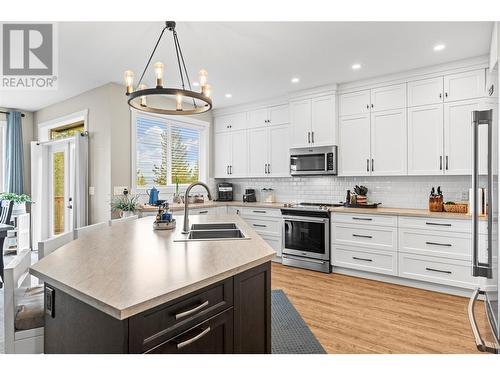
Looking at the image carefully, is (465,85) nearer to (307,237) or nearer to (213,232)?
(307,237)

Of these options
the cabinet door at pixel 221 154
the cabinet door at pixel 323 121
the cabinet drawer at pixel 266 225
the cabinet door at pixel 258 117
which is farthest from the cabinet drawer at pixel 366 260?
the cabinet door at pixel 221 154

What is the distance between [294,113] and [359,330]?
3242 mm

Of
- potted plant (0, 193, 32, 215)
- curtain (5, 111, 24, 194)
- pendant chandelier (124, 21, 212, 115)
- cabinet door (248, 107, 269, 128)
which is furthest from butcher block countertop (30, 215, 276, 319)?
curtain (5, 111, 24, 194)

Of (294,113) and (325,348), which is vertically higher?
(294,113)

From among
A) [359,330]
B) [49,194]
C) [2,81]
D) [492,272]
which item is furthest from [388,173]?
[49,194]

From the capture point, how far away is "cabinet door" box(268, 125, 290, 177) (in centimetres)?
498

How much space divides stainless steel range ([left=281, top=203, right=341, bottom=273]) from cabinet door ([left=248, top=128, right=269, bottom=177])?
3.28ft

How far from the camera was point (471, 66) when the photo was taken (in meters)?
3.43

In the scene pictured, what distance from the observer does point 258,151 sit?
5309mm

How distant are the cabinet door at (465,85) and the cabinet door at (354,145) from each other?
95cm

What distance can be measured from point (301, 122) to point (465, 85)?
2.07m

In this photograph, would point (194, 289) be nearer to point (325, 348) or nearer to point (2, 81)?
point (325, 348)

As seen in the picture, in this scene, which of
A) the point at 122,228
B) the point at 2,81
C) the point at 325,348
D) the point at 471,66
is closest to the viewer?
the point at 325,348

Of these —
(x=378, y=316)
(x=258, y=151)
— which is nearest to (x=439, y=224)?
(x=378, y=316)
